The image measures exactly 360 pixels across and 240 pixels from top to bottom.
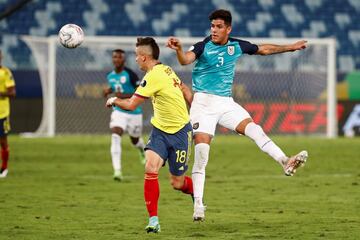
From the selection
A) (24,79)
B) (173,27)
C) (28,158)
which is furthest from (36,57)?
(28,158)

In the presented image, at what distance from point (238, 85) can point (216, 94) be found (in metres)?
19.5

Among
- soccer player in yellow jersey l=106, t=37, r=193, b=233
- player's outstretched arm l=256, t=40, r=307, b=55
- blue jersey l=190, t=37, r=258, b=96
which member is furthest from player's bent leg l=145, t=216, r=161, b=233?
player's outstretched arm l=256, t=40, r=307, b=55

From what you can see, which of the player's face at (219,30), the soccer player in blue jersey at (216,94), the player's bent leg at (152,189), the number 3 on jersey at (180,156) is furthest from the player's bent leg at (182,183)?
the player's face at (219,30)

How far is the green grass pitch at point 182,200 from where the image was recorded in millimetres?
9984

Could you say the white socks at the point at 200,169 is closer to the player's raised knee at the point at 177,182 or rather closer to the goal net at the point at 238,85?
the player's raised knee at the point at 177,182

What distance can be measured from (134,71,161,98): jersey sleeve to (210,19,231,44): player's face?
1436mm

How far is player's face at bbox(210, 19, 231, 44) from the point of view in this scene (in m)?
10.8

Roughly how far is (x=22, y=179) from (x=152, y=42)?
7.81 metres

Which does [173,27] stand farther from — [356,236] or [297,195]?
[356,236]

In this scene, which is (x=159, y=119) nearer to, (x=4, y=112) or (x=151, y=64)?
(x=151, y=64)

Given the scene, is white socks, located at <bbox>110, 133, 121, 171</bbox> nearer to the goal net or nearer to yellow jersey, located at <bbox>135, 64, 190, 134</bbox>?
yellow jersey, located at <bbox>135, 64, 190, 134</bbox>

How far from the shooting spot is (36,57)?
3005 centimetres

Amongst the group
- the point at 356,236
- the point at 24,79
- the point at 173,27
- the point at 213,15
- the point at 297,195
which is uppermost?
the point at 173,27

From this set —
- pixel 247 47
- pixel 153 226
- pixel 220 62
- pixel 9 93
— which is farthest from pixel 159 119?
pixel 9 93
